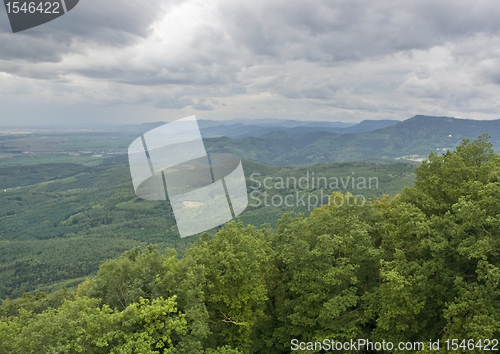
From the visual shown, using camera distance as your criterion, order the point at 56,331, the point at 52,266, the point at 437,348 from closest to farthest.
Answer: the point at 56,331, the point at 437,348, the point at 52,266

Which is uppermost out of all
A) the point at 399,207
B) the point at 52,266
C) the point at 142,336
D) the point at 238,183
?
the point at 238,183

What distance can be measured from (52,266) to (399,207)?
160 meters

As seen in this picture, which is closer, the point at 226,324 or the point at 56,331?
the point at 56,331

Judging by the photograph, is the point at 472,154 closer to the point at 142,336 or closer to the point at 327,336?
the point at 327,336

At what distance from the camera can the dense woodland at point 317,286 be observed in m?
13.7

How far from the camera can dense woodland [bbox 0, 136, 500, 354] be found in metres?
13.7

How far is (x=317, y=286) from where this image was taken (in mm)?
19547

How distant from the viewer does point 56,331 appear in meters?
13.2

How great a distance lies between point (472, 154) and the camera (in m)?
20.3

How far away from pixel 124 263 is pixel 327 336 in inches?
505

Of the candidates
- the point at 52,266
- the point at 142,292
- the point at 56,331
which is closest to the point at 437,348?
the point at 142,292

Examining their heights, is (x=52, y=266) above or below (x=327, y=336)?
below

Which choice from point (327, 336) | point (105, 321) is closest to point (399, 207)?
point (327, 336)

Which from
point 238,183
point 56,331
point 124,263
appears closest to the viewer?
point 238,183
